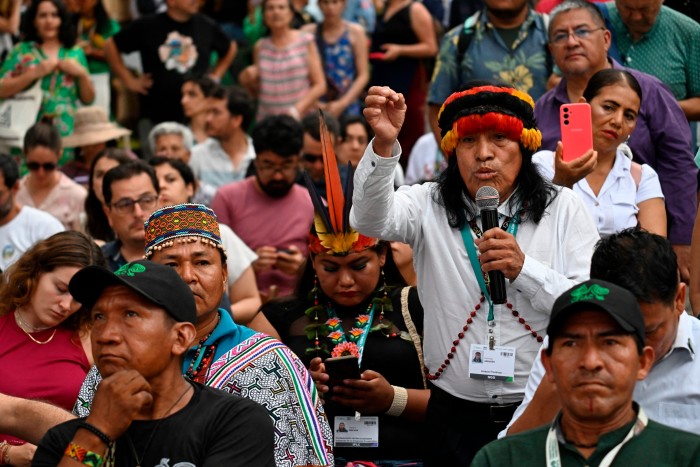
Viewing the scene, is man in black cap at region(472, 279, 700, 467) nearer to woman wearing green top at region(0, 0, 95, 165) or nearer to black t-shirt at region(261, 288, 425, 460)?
black t-shirt at region(261, 288, 425, 460)

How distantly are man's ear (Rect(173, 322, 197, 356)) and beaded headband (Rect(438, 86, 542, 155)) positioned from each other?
160 cm

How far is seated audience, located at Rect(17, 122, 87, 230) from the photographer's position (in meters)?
9.68

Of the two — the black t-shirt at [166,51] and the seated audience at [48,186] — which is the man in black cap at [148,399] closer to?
the seated audience at [48,186]

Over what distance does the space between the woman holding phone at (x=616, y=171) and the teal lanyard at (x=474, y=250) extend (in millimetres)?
1122

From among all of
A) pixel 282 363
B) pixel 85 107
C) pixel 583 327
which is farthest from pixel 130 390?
pixel 85 107

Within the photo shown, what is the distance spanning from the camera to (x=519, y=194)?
17.6ft

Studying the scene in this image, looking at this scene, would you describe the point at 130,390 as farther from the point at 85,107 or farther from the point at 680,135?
the point at 85,107

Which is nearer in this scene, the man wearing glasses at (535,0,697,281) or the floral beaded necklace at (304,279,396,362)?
the floral beaded necklace at (304,279,396,362)

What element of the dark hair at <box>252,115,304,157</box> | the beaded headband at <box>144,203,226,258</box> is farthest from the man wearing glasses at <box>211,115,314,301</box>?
the beaded headband at <box>144,203,226,258</box>

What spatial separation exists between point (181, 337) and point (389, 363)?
6.10 feet

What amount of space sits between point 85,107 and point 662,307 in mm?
7888

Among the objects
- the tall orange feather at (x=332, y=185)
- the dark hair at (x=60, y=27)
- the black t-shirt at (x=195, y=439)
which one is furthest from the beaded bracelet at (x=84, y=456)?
the dark hair at (x=60, y=27)

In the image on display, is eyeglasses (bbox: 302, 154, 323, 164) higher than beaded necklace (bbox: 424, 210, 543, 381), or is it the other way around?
beaded necklace (bbox: 424, 210, 543, 381)

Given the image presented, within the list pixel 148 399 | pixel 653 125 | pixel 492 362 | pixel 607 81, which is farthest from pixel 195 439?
pixel 653 125
